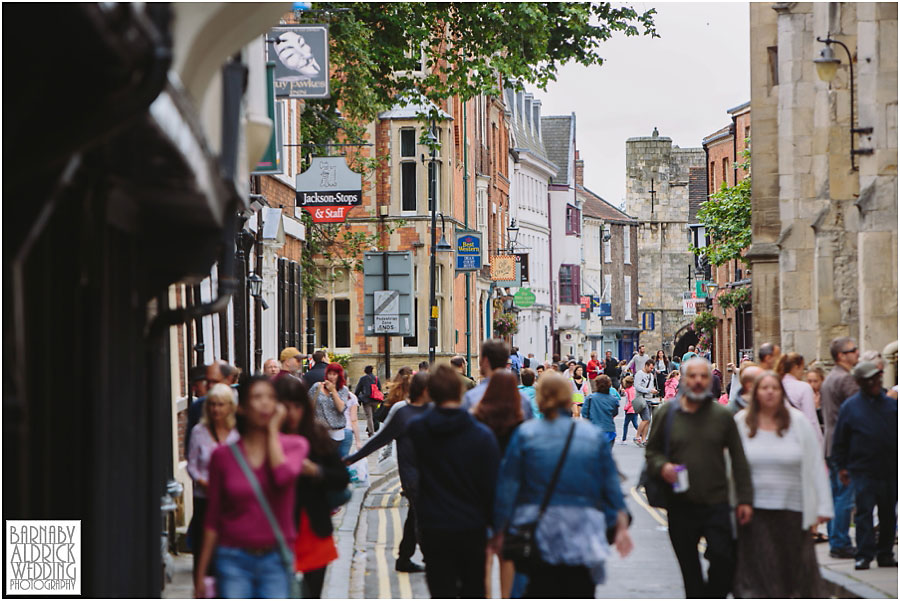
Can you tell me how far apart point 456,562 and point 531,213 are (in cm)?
7120

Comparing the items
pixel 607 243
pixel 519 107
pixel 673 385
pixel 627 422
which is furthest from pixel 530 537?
pixel 607 243

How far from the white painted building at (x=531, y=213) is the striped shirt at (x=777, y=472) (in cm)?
6149

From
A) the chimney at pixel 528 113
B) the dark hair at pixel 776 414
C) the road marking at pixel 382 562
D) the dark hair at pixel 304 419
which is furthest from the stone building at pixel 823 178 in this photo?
the chimney at pixel 528 113

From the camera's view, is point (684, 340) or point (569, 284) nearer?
point (569, 284)

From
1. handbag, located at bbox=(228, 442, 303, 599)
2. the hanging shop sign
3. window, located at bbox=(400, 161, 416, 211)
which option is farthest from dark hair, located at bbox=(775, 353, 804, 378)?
the hanging shop sign

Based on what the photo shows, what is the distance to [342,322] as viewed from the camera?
156ft

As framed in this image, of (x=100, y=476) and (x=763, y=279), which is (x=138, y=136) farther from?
(x=763, y=279)

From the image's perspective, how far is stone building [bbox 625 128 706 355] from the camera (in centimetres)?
11400

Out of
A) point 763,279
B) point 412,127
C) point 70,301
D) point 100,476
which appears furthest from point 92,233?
point 412,127

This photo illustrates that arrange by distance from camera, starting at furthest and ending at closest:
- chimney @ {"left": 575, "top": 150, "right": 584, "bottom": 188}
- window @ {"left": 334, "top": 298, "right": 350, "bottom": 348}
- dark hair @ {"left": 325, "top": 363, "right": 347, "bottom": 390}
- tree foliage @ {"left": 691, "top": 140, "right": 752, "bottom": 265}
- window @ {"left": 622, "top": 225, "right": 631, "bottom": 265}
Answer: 1. window @ {"left": 622, "top": 225, "right": 631, "bottom": 265}
2. chimney @ {"left": 575, "top": 150, "right": 584, "bottom": 188}
3. window @ {"left": 334, "top": 298, "right": 350, "bottom": 348}
4. tree foliage @ {"left": 691, "top": 140, "right": 752, "bottom": 265}
5. dark hair @ {"left": 325, "top": 363, "right": 347, "bottom": 390}

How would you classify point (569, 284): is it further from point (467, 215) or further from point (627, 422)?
point (627, 422)

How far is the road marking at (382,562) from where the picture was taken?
11820 millimetres

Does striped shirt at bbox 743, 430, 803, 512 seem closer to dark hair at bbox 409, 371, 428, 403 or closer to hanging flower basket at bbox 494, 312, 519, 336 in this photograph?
dark hair at bbox 409, 371, 428, 403

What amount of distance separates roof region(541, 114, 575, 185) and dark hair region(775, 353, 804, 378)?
75.3m
